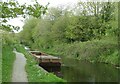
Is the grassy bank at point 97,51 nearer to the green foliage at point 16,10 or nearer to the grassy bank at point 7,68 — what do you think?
the grassy bank at point 7,68

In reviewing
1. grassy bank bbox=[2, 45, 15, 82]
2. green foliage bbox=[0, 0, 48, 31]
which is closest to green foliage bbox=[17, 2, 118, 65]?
grassy bank bbox=[2, 45, 15, 82]

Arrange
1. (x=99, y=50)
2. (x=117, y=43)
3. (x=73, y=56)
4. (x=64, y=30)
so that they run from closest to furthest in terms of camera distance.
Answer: (x=117, y=43) → (x=99, y=50) → (x=73, y=56) → (x=64, y=30)

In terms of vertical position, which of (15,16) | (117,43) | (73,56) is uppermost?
(15,16)

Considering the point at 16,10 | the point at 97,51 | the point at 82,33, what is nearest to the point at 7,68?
the point at 16,10

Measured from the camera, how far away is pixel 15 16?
7.73m

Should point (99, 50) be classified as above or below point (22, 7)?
below

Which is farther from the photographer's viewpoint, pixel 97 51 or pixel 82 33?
pixel 82 33

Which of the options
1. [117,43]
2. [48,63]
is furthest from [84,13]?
[48,63]

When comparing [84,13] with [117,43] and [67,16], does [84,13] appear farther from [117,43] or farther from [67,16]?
[117,43]

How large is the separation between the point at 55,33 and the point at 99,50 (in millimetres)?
17249

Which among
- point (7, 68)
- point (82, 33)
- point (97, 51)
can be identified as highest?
point (82, 33)

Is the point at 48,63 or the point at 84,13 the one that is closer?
the point at 48,63

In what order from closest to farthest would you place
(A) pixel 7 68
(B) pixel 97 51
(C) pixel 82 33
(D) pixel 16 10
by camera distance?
(D) pixel 16 10 → (A) pixel 7 68 → (B) pixel 97 51 → (C) pixel 82 33

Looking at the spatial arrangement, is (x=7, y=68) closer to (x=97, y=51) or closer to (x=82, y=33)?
(x=97, y=51)
